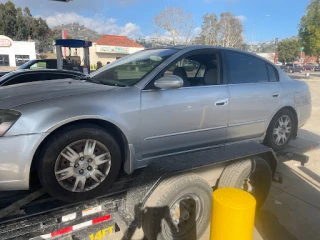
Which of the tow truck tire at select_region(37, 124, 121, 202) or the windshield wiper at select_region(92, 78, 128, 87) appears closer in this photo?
the tow truck tire at select_region(37, 124, 121, 202)

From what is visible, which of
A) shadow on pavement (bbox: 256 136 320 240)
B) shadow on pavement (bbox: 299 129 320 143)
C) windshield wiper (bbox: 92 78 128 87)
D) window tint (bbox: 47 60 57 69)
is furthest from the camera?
window tint (bbox: 47 60 57 69)

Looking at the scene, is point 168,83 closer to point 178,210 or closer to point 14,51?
point 178,210

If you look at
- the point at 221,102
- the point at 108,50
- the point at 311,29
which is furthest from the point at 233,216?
the point at 108,50

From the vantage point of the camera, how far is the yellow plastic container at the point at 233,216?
180 centimetres

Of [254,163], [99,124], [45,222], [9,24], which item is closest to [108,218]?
[45,222]

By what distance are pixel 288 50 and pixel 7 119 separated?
68.8m

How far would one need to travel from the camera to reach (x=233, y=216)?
1799 millimetres

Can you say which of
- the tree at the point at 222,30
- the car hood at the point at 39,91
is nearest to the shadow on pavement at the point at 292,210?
the car hood at the point at 39,91

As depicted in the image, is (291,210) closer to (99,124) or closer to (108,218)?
(108,218)

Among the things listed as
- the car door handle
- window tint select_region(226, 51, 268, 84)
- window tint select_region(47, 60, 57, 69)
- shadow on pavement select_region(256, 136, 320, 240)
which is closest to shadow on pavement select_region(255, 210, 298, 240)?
shadow on pavement select_region(256, 136, 320, 240)

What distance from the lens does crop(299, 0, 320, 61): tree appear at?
2559 cm

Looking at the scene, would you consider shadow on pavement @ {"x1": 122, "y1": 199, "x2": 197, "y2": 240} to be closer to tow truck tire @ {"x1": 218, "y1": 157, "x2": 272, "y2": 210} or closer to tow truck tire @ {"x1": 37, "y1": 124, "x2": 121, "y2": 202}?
tow truck tire @ {"x1": 37, "y1": 124, "x2": 121, "y2": 202}

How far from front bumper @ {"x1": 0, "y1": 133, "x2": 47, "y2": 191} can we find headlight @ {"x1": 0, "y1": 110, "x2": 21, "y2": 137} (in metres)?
0.07

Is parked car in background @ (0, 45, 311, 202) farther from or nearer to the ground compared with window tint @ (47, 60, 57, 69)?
nearer to the ground
